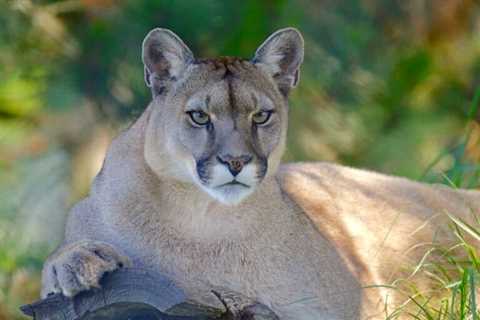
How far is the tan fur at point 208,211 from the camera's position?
6762 millimetres

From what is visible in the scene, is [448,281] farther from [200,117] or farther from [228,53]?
[228,53]

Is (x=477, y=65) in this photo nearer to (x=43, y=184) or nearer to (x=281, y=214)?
(x=43, y=184)

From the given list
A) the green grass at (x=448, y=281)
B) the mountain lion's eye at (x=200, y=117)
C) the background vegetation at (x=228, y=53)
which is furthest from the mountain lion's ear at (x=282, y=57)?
the background vegetation at (x=228, y=53)

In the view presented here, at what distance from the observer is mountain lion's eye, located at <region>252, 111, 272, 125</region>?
6.89m

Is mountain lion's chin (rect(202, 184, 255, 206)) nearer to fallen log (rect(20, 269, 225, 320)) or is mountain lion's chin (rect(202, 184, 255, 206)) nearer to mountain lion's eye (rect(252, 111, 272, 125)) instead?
mountain lion's eye (rect(252, 111, 272, 125))

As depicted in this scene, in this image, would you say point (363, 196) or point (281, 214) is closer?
point (281, 214)

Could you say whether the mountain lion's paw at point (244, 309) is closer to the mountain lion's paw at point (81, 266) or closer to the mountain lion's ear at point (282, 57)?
the mountain lion's paw at point (81, 266)

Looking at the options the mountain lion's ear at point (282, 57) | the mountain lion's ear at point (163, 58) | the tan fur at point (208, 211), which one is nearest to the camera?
the tan fur at point (208, 211)

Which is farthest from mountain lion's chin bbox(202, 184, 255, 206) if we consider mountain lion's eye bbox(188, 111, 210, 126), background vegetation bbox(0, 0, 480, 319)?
background vegetation bbox(0, 0, 480, 319)

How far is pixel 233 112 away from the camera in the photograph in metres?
6.80

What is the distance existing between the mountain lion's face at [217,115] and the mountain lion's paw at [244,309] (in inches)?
20.2

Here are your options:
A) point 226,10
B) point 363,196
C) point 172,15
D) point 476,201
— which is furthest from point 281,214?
Result: point 226,10

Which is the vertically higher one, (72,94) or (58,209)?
(72,94)

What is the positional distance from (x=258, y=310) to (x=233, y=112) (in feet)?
3.29
